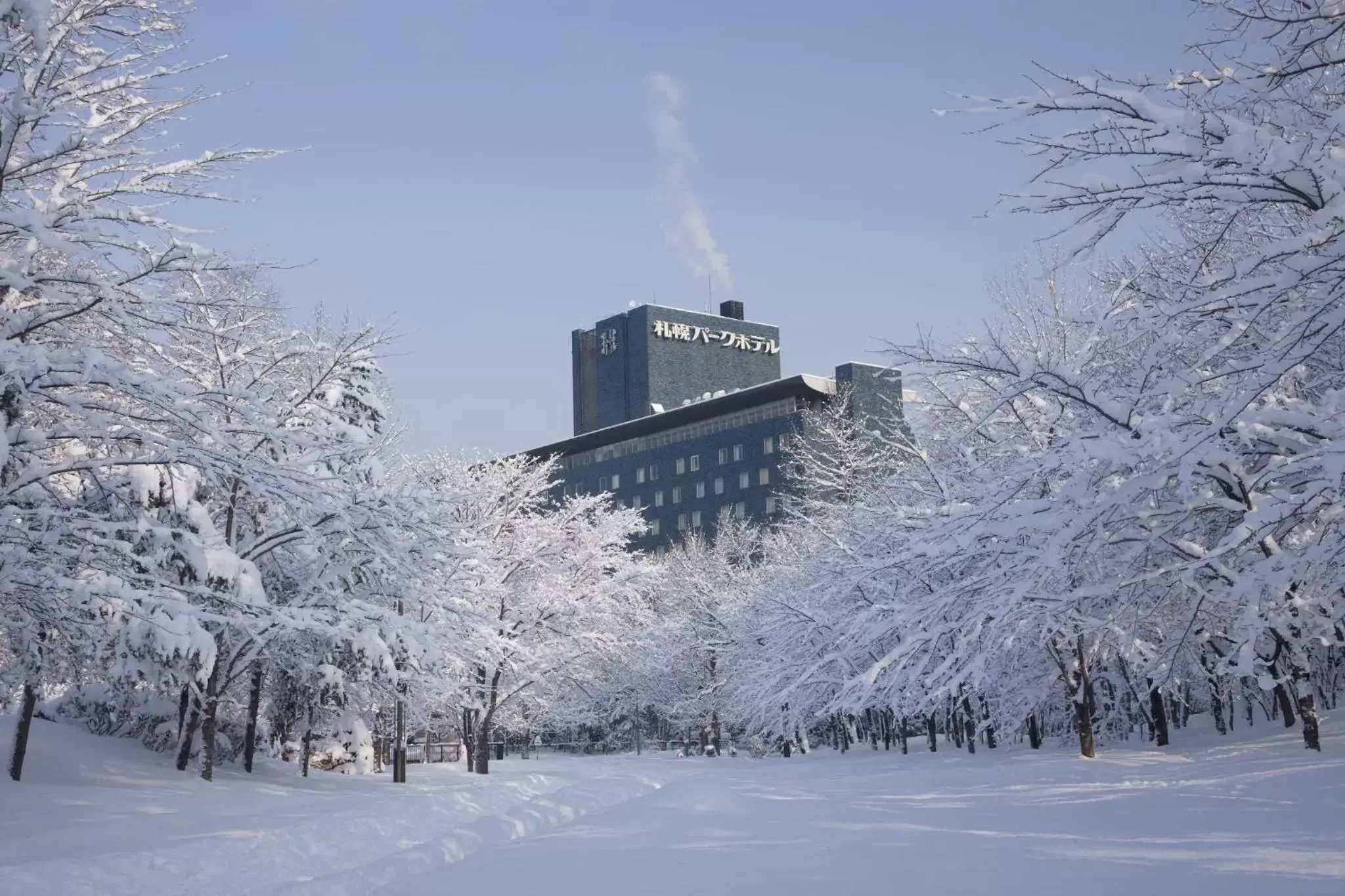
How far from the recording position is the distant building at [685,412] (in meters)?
102

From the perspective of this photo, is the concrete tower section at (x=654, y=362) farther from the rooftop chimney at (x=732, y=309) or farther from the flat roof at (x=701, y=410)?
the flat roof at (x=701, y=410)

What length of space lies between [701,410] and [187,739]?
3606 inches

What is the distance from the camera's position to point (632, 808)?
1567 cm

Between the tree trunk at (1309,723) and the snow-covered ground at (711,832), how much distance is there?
1.03ft

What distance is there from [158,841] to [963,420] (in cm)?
1569

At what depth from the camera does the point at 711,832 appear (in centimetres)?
1190

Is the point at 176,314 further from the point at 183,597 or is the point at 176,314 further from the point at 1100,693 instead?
the point at 1100,693

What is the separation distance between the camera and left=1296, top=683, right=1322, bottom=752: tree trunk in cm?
1403

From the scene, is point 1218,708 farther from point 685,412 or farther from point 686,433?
point 686,433

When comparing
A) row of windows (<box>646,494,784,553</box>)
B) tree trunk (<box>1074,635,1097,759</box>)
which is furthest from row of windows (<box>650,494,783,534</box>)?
tree trunk (<box>1074,635,1097,759</box>)

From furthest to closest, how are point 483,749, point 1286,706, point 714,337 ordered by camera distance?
point 714,337, point 483,749, point 1286,706

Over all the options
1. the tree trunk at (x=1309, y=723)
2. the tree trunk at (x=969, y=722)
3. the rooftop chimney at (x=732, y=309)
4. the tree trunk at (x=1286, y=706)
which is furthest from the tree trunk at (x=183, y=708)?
the rooftop chimney at (x=732, y=309)

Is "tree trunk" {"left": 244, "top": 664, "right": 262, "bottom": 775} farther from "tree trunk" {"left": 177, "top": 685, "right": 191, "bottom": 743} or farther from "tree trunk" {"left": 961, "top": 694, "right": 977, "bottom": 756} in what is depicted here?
"tree trunk" {"left": 961, "top": 694, "right": 977, "bottom": 756}

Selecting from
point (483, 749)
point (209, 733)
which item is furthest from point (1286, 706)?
point (483, 749)
